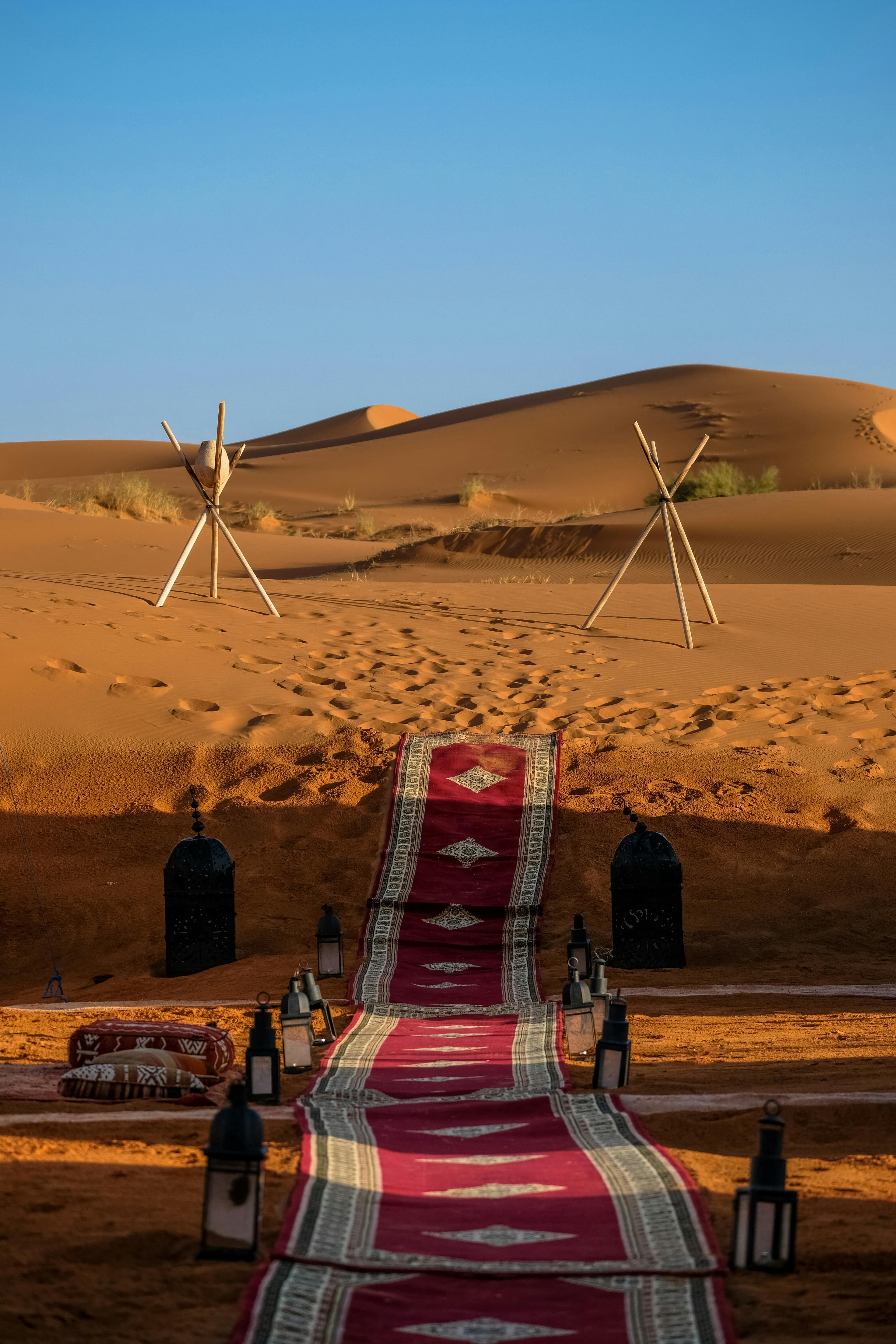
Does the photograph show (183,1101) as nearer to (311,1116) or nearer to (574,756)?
(311,1116)

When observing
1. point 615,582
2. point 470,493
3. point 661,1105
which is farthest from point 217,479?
point 470,493

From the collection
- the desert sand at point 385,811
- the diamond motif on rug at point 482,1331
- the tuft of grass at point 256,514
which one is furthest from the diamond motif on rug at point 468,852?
the tuft of grass at point 256,514

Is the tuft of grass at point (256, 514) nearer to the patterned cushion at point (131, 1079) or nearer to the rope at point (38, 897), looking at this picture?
the rope at point (38, 897)

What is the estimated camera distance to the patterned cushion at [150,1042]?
561 centimetres

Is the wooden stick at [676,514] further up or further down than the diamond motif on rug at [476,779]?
further up

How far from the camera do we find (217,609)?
51.3 feet

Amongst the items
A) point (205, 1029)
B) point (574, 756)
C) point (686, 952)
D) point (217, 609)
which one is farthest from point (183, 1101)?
point (217, 609)

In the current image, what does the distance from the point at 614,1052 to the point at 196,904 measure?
12.4 feet

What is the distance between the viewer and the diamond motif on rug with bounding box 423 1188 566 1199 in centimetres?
401

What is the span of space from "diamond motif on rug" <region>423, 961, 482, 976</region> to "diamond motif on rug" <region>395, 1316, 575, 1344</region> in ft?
16.0

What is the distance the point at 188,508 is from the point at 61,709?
28338 millimetres

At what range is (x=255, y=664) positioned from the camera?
1328 cm

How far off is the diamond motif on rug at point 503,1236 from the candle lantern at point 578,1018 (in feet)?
7.59

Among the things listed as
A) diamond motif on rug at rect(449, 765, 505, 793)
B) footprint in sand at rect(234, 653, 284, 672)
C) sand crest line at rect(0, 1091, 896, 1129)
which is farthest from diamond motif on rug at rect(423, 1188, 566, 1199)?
footprint in sand at rect(234, 653, 284, 672)
